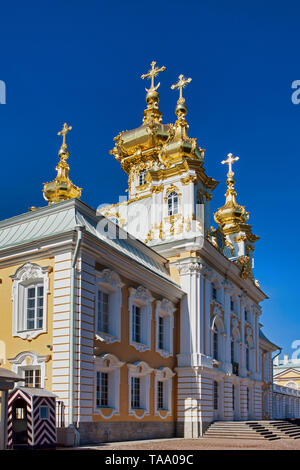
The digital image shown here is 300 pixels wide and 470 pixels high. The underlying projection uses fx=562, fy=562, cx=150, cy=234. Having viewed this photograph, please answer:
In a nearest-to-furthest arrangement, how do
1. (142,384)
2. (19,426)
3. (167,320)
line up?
(19,426) → (142,384) → (167,320)

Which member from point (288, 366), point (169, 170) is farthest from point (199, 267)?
point (288, 366)

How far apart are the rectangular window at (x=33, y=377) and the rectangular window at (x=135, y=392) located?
451 cm

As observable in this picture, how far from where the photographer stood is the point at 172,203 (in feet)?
93.7

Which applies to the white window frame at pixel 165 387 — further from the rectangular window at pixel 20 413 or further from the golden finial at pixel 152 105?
the golden finial at pixel 152 105

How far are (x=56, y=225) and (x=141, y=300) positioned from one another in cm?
479

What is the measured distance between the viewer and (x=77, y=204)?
19.9 metres

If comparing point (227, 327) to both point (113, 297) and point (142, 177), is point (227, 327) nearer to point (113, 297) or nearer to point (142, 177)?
point (142, 177)

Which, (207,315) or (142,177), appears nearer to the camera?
(207,315)

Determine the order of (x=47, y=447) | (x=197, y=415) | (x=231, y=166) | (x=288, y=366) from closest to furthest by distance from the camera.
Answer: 1. (x=47, y=447)
2. (x=197, y=415)
3. (x=231, y=166)
4. (x=288, y=366)

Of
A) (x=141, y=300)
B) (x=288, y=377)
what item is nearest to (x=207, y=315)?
(x=141, y=300)

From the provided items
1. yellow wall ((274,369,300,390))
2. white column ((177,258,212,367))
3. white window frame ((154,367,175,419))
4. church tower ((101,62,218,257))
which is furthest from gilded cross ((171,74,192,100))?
yellow wall ((274,369,300,390))
